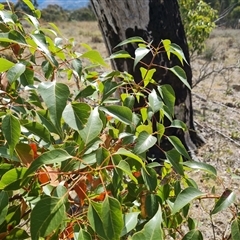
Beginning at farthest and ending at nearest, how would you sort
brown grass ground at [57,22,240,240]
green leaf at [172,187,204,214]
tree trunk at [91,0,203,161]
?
1. brown grass ground at [57,22,240,240]
2. tree trunk at [91,0,203,161]
3. green leaf at [172,187,204,214]

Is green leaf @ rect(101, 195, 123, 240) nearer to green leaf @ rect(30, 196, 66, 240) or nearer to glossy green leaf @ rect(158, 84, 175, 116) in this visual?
green leaf @ rect(30, 196, 66, 240)

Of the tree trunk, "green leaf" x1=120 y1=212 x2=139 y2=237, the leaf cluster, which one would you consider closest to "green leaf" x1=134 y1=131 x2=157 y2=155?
the leaf cluster

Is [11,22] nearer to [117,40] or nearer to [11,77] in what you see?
[11,77]

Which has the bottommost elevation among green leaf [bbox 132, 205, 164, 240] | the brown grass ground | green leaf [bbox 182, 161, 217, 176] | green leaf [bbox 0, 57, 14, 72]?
the brown grass ground

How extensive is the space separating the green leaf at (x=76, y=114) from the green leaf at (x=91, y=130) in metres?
0.01

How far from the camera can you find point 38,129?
0.57 meters

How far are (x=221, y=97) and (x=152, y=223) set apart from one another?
163 inches

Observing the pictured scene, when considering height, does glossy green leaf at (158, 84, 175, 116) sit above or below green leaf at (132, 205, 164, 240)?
above

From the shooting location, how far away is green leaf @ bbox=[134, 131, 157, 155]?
58 cm

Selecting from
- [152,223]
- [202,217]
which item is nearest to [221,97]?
[202,217]

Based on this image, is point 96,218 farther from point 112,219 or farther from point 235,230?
point 235,230

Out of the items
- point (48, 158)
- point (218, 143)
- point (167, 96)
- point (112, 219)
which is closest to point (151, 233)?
point (112, 219)

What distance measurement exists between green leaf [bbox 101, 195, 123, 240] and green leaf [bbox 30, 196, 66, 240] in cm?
5

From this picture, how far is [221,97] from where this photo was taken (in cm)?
443
